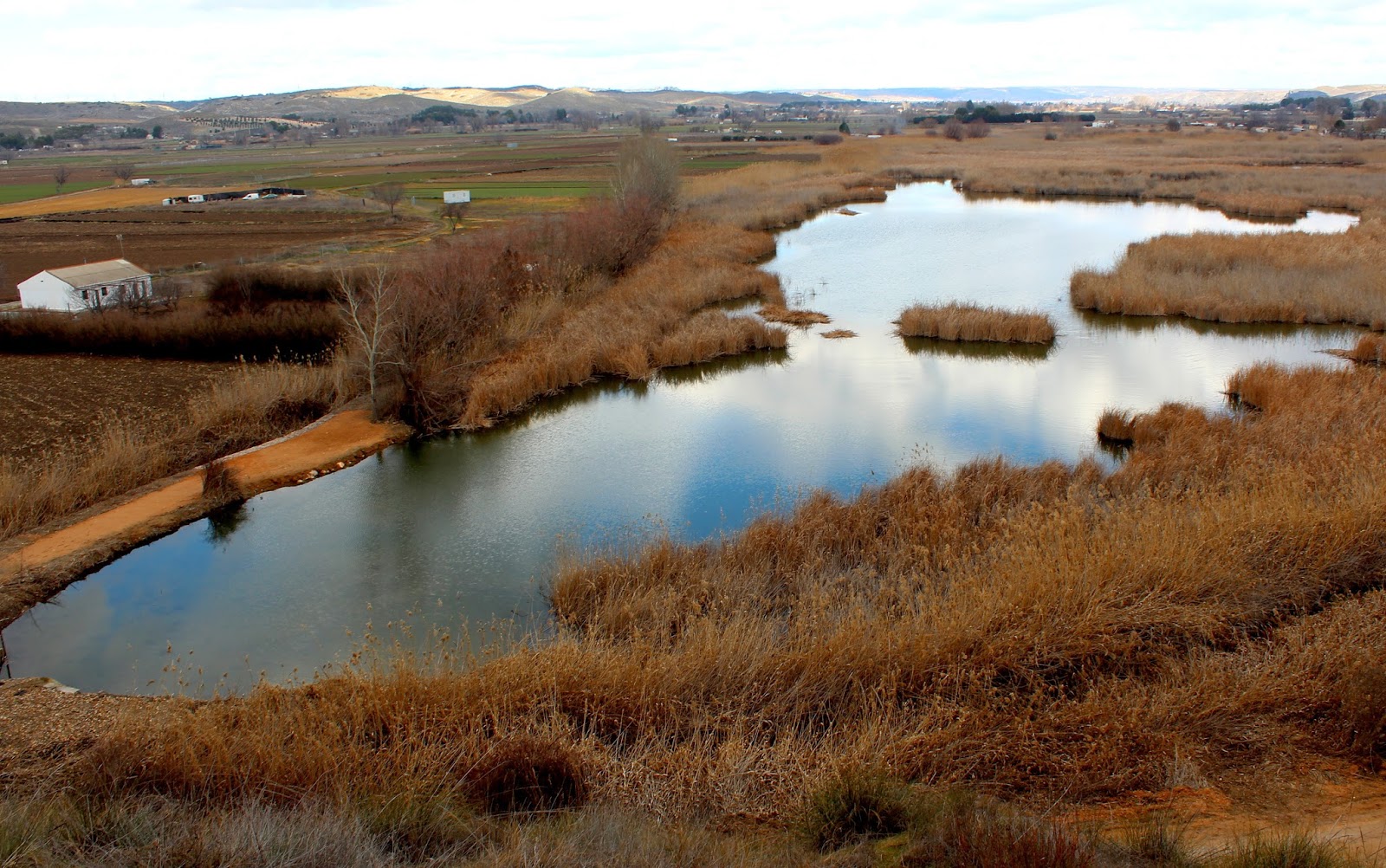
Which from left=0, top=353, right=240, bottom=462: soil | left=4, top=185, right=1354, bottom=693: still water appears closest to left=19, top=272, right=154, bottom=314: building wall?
left=0, top=353, right=240, bottom=462: soil

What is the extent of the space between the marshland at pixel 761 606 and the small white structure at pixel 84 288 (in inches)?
499

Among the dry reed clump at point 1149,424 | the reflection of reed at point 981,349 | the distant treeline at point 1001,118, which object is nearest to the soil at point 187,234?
the reflection of reed at point 981,349

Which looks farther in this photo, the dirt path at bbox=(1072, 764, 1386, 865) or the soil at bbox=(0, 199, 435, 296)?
the soil at bbox=(0, 199, 435, 296)

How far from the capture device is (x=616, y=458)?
15312 millimetres

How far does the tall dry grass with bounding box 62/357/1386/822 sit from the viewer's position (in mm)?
5863

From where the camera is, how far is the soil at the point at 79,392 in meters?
15.5

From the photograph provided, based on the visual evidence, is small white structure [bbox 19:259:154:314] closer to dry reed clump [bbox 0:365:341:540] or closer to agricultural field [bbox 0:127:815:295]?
agricultural field [bbox 0:127:815:295]

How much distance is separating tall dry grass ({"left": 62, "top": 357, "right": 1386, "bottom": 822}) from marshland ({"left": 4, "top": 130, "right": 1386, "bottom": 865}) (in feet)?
0.11

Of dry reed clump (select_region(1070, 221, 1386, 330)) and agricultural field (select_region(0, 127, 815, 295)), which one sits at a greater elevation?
agricultural field (select_region(0, 127, 815, 295))

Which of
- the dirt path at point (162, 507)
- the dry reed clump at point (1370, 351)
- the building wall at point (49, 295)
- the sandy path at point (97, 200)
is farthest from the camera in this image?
the sandy path at point (97, 200)

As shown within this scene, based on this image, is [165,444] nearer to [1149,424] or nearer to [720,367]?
[720,367]

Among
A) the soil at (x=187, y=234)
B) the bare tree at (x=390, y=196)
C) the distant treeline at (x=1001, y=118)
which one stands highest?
the distant treeline at (x=1001, y=118)

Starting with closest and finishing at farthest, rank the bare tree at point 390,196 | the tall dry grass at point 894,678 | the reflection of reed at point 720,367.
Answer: the tall dry grass at point 894,678, the reflection of reed at point 720,367, the bare tree at point 390,196

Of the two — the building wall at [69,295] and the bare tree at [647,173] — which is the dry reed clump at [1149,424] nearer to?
the bare tree at [647,173]
